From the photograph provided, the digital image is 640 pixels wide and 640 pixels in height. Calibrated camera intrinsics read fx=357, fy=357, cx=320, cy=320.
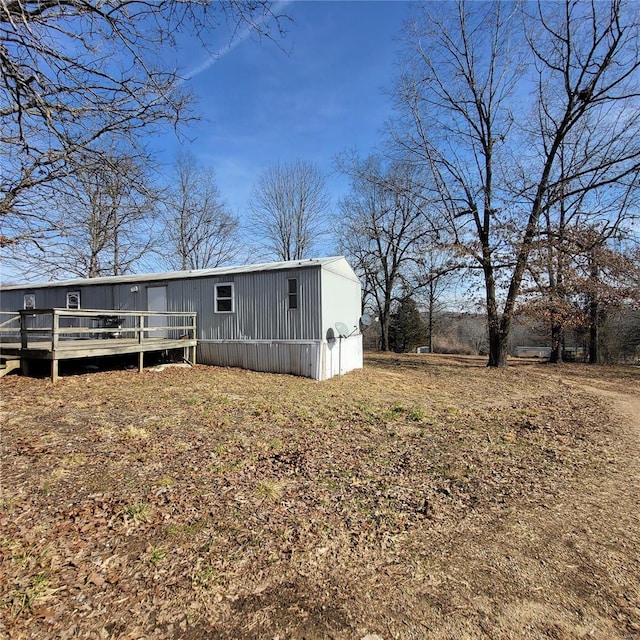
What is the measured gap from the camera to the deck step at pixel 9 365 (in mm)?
8554

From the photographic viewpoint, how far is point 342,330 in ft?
39.6

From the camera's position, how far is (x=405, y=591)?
7.79 ft

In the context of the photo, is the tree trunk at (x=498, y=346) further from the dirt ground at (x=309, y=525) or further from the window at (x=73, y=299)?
the window at (x=73, y=299)

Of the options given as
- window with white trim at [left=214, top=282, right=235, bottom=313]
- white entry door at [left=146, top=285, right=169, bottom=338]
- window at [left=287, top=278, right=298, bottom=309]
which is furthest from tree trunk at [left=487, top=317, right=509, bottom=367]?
white entry door at [left=146, top=285, right=169, bottom=338]

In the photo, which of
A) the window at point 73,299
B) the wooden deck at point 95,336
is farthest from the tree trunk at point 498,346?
the window at point 73,299

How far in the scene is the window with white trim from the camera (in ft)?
39.7

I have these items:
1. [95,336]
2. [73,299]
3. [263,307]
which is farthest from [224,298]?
[73,299]

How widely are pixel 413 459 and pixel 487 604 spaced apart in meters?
2.48

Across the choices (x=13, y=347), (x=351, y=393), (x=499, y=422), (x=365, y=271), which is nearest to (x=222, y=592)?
(x=499, y=422)

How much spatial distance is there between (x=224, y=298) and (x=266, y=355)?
2501mm

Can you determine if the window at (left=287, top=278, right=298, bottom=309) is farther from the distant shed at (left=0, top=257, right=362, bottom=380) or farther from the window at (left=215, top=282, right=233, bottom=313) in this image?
the window at (left=215, top=282, right=233, bottom=313)

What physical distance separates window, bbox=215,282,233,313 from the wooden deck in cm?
104

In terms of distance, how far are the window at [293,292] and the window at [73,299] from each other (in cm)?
938

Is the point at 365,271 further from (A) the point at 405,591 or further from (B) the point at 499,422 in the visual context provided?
(A) the point at 405,591
